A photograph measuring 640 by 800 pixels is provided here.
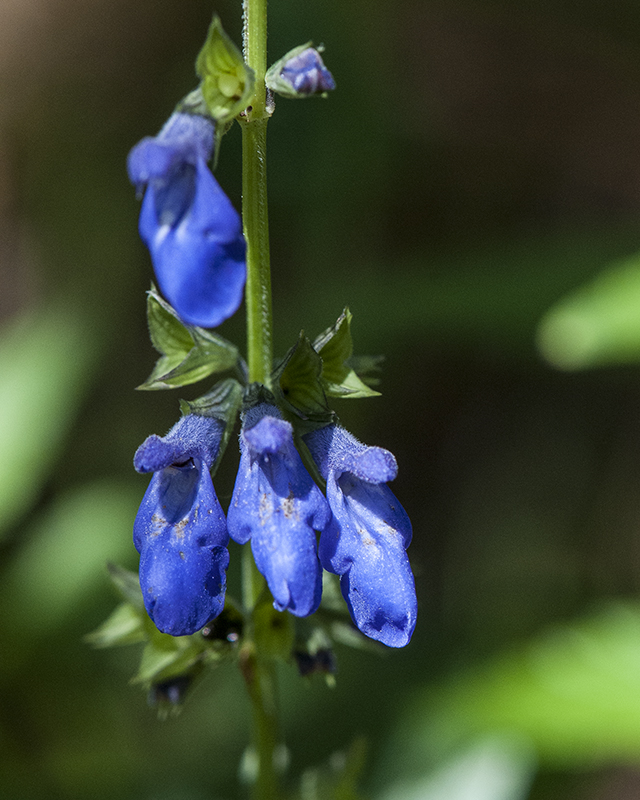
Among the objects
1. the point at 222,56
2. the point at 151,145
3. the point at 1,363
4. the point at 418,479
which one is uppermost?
the point at 222,56

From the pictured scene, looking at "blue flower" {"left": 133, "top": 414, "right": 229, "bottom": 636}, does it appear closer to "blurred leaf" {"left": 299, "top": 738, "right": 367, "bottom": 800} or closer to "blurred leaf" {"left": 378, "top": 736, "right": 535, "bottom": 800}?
"blurred leaf" {"left": 299, "top": 738, "right": 367, "bottom": 800}

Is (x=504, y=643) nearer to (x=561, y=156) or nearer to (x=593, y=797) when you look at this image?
(x=593, y=797)

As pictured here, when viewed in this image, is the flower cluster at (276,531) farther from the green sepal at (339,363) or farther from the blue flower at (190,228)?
the blue flower at (190,228)

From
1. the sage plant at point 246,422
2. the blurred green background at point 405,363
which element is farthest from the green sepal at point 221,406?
the blurred green background at point 405,363

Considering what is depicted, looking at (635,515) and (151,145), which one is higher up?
(151,145)

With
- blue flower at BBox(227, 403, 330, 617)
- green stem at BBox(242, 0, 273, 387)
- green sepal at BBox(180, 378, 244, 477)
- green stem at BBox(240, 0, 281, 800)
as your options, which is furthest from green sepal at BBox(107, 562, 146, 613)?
green stem at BBox(242, 0, 273, 387)

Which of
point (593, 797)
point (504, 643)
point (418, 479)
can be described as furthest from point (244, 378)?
point (593, 797)

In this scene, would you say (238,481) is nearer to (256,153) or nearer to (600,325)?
(256,153)
